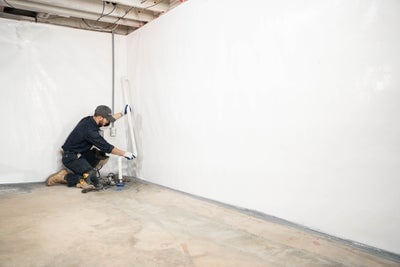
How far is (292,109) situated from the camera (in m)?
2.33

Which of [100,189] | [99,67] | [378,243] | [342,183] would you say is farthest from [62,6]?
[378,243]

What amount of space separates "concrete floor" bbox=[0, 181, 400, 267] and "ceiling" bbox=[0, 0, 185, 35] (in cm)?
239

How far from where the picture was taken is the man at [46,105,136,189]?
3.78 metres

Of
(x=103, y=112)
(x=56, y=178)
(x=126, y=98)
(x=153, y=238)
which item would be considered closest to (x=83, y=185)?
(x=56, y=178)

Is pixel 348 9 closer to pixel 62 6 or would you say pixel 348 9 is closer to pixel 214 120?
pixel 214 120

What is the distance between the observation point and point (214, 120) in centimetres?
307

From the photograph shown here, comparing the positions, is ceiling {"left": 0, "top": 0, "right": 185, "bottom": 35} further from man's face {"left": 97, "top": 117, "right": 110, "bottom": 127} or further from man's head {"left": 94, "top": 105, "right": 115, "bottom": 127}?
man's face {"left": 97, "top": 117, "right": 110, "bottom": 127}

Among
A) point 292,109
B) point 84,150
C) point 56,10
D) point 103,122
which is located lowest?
point 84,150

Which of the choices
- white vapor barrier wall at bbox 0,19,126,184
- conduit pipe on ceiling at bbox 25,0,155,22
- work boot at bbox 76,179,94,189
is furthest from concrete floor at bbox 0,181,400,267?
conduit pipe on ceiling at bbox 25,0,155,22

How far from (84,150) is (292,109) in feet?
9.69

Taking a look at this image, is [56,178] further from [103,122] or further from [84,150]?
[103,122]

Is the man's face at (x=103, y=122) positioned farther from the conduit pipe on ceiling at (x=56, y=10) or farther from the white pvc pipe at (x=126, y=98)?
the conduit pipe on ceiling at (x=56, y=10)

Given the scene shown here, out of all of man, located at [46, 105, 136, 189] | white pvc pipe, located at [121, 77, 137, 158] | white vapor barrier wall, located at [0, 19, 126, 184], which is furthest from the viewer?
white pvc pipe, located at [121, 77, 137, 158]

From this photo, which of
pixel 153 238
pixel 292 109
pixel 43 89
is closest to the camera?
pixel 153 238
